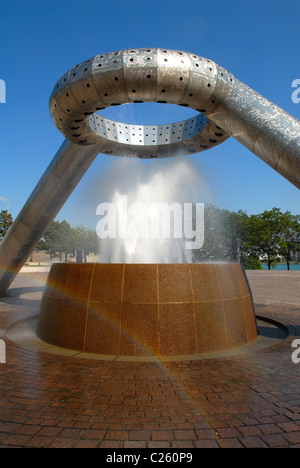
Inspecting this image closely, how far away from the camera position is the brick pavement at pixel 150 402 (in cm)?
289

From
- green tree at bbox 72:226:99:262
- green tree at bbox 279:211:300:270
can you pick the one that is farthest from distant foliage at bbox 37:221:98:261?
green tree at bbox 279:211:300:270

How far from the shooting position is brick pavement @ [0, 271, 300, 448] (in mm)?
2888

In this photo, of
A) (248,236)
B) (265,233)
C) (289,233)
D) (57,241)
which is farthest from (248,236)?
(57,241)

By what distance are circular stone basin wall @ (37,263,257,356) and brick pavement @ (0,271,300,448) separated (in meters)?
0.47

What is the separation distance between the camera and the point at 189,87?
5801 millimetres

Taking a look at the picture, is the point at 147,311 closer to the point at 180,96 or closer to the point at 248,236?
the point at 180,96

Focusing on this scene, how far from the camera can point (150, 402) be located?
12.0 feet

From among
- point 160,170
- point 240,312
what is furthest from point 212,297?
point 160,170

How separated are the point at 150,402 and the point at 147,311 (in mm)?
2030

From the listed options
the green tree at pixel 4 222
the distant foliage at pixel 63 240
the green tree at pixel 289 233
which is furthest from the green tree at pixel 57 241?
the green tree at pixel 289 233
